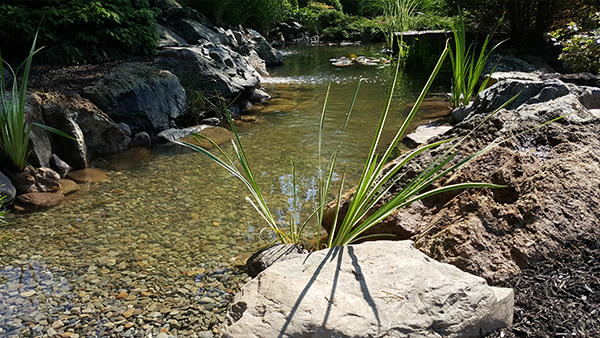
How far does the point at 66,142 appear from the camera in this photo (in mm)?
4996

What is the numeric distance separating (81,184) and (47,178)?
33 cm

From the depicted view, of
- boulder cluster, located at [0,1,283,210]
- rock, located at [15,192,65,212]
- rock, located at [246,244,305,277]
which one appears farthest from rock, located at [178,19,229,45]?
rock, located at [246,244,305,277]

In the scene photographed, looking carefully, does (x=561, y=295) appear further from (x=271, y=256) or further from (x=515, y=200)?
(x=271, y=256)

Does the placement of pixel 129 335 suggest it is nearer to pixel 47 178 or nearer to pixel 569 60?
pixel 47 178

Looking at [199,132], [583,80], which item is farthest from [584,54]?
[199,132]

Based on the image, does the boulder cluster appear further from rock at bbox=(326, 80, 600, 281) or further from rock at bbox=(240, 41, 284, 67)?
rock at bbox=(240, 41, 284, 67)

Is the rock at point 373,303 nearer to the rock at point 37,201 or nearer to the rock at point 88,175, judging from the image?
the rock at point 37,201

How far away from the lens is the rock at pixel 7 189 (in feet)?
12.7

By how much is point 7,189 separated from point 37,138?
0.89 meters

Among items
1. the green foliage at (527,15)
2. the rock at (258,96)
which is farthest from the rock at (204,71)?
the green foliage at (527,15)

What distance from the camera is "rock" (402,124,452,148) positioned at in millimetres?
5293

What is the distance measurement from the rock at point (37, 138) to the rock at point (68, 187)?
0.33 m

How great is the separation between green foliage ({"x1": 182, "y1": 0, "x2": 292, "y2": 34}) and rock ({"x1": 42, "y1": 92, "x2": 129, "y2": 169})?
990 centimetres

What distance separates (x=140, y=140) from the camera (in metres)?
5.85
